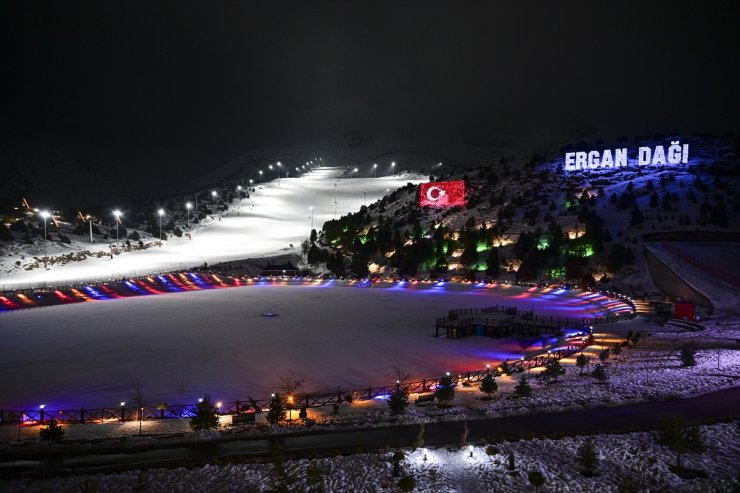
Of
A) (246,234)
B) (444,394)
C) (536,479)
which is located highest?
(246,234)

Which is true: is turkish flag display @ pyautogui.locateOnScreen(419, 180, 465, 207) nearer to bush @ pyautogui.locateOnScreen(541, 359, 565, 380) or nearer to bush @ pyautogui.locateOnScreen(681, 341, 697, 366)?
bush @ pyautogui.locateOnScreen(681, 341, 697, 366)

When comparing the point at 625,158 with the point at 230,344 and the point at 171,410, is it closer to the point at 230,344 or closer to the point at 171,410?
the point at 230,344

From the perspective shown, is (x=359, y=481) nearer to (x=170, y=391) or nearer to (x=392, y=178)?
(x=170, y=391)

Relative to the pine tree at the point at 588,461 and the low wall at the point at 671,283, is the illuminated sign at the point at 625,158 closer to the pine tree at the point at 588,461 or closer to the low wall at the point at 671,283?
the low wall at the point at 671,283

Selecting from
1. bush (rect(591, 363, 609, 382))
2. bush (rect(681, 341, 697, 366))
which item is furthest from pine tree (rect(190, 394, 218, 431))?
bush (rect(681, 341, 697, 366))

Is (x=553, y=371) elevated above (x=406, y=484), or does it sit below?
above

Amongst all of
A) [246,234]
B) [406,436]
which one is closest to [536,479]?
[406,436]
